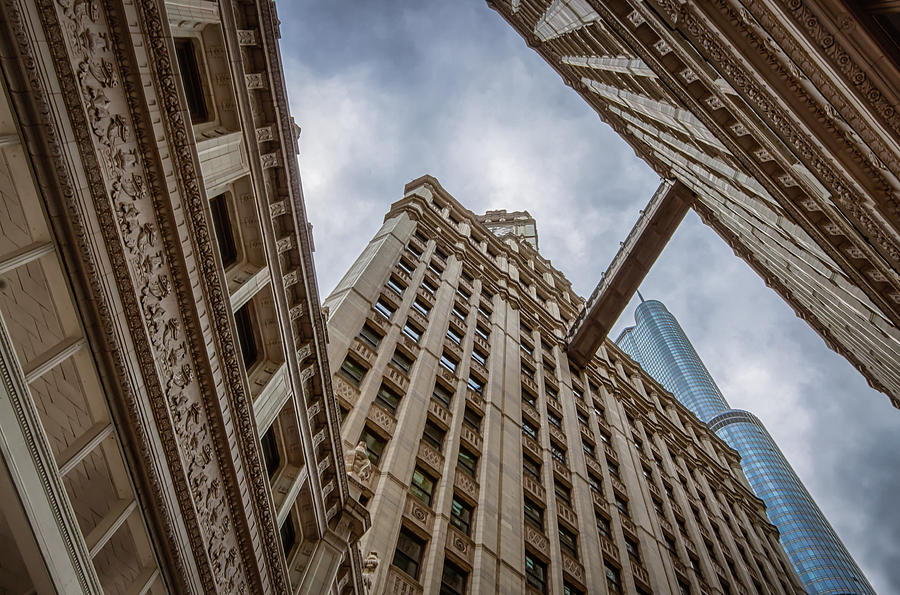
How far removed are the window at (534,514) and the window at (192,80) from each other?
67.8ft

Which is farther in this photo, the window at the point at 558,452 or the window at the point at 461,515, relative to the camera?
the window at the point at 558,452

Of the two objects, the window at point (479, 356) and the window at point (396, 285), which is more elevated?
the window at point (396, 285)

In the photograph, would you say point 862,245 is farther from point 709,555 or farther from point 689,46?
point 709,555

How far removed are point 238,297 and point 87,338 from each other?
3.13m

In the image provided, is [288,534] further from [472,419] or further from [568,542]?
[568,542]

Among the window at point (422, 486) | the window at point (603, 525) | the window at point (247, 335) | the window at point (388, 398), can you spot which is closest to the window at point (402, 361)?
the window at point (388, 398)

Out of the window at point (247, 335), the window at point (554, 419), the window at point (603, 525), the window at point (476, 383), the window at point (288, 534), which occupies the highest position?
the window at point (247, 335)

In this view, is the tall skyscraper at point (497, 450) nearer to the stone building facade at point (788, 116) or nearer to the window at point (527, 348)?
the window at point (527, 348)

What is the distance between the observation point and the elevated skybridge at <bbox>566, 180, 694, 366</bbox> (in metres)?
44.1

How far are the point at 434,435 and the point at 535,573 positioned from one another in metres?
6.76

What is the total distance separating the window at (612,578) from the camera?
2502 centimetres

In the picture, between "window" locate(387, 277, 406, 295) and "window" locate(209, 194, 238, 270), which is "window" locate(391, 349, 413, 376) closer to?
"window" locate(387, 277, 406, 295)

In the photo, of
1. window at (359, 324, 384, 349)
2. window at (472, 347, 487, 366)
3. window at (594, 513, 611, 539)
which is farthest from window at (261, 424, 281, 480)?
window at (472, 347, 487, 366)

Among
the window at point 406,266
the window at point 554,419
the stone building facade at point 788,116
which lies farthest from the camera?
the window at point 406,266
